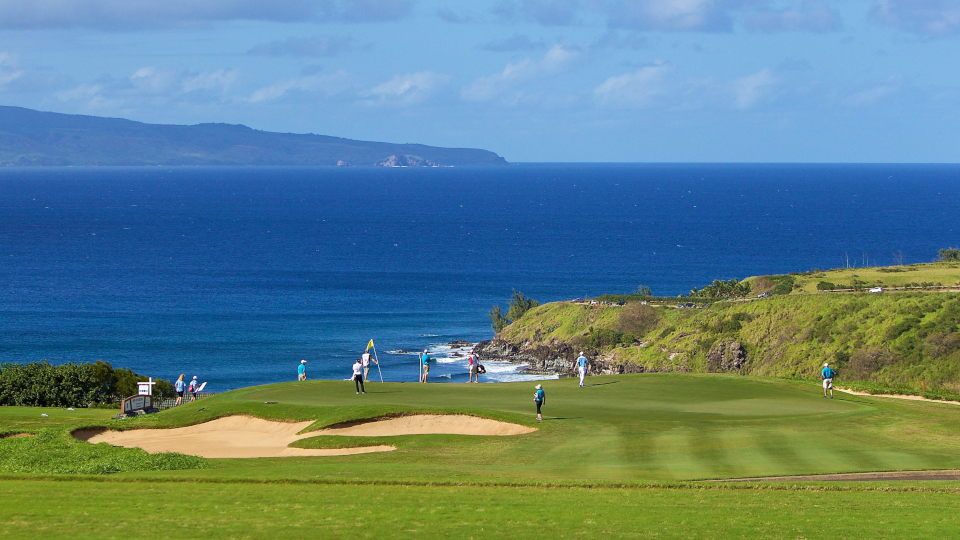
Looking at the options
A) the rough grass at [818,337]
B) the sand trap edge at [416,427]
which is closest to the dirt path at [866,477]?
the sand trap edge at [416,427]

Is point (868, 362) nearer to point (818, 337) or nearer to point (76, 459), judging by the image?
point (818, 337)

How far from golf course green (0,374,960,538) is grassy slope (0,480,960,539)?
5 cm

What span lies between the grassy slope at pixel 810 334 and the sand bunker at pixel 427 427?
116ft

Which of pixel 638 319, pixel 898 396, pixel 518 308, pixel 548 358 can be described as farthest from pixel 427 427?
pixel 518 308

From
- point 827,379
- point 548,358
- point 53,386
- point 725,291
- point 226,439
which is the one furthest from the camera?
point 725,291

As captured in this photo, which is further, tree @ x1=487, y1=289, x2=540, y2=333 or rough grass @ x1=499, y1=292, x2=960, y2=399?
tree @ x1=487, y1=289, x2=540, y2=333

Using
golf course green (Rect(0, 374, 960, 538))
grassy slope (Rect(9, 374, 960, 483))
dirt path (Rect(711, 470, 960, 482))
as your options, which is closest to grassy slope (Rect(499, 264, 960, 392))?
grassy slope (Rect(9, 374, 960, 483))

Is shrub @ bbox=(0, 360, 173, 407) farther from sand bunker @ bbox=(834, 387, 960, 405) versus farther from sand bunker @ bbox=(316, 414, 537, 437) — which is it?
sand bunker @ bbox=(834, 387, 960, 405)

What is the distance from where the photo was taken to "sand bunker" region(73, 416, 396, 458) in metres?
26.7

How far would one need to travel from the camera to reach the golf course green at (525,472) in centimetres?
1712

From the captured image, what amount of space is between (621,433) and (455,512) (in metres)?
10.2

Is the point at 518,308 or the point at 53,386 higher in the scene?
the point at 518,308

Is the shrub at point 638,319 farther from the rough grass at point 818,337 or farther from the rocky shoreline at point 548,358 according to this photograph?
the rocky shoreline at point 548,358

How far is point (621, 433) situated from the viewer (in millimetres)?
27141
